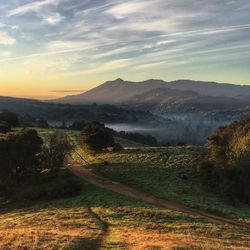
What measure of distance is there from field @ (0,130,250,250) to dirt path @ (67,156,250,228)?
1.25 metres

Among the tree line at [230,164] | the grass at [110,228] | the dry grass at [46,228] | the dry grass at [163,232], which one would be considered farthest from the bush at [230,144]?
the dry grass at [46,228]

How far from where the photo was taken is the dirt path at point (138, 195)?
39750 mm

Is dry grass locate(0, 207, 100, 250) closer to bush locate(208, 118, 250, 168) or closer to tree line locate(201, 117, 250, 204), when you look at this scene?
tree line locate(201, 117, 250, 204)

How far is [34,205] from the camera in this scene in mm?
50375

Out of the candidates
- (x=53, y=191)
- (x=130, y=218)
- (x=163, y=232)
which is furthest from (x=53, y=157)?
(x=163, y=232)

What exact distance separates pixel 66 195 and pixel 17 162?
1364cm

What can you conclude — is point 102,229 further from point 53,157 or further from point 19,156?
point 53,157

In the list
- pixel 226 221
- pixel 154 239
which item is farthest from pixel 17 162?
pixel 154 239

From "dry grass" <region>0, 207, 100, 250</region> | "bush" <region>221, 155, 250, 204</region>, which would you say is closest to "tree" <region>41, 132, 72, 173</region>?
"dry grass" <region>0, 207, 100, 250</region>

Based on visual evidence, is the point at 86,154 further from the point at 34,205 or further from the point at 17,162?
the point at 34,205

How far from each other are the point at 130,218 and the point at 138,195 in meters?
13.1

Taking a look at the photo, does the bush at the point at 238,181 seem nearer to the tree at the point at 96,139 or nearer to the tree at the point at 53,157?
the tree at the point at 53,157

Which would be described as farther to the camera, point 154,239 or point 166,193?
point 166,193

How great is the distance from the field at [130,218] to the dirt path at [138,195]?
1.25 m
